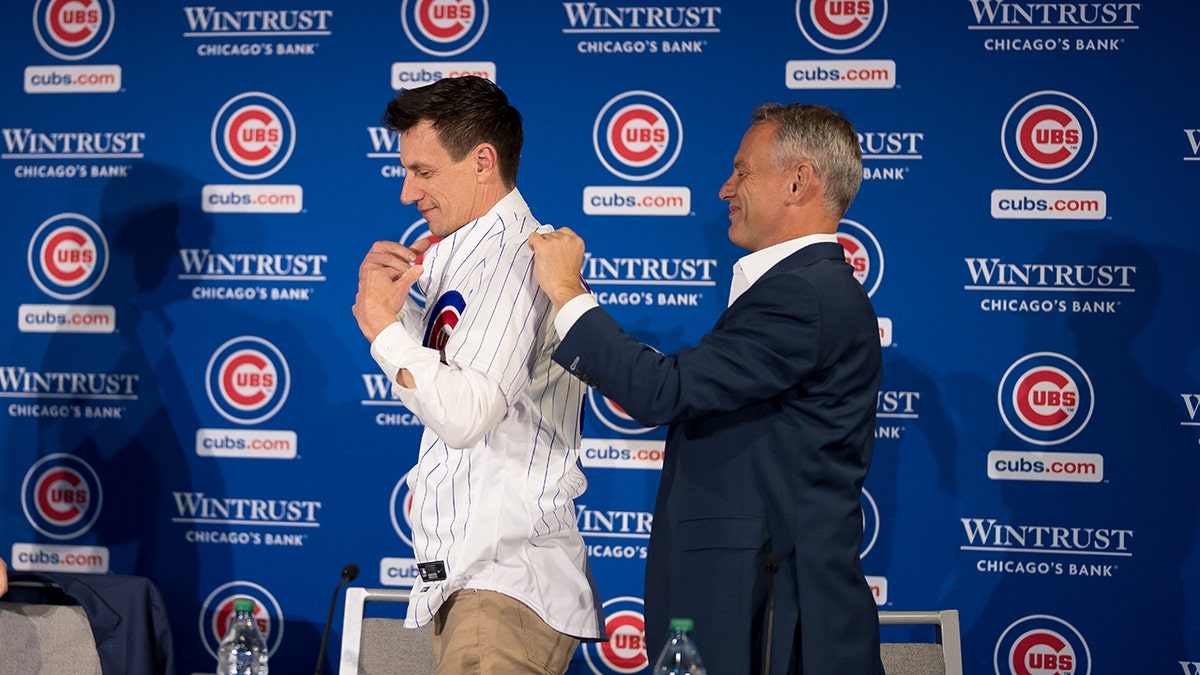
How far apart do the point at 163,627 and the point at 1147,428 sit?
10.4ft

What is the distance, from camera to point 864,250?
12.1 ft

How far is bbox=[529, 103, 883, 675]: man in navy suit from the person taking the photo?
2072 millimetres

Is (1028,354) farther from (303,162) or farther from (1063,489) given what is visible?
(303,162)

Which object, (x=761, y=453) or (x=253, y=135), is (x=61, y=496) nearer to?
(x=253, y=135)

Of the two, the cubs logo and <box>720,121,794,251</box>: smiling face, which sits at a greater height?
<box>720,121,794,251</box>: smiling face

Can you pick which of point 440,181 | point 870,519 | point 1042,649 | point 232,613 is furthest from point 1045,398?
point 232,613

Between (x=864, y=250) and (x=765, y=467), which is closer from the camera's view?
(x=765, y=467)

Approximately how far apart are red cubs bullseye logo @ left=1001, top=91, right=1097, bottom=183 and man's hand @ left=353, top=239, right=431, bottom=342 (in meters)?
2.34

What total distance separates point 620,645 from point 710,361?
200 cm

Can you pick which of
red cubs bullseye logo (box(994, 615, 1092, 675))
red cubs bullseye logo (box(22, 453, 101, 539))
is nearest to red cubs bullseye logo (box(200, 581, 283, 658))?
red cubs bullseye logo (box(22, 453, 101, 539))

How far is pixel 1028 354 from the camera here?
3639mm

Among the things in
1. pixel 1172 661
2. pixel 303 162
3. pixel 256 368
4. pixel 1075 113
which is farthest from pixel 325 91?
pixel 1172 661

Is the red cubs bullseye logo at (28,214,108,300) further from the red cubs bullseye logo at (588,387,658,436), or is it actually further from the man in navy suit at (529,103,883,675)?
the man in navy suit at (529,103,883,675)

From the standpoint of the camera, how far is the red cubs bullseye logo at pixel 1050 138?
3650 mm
